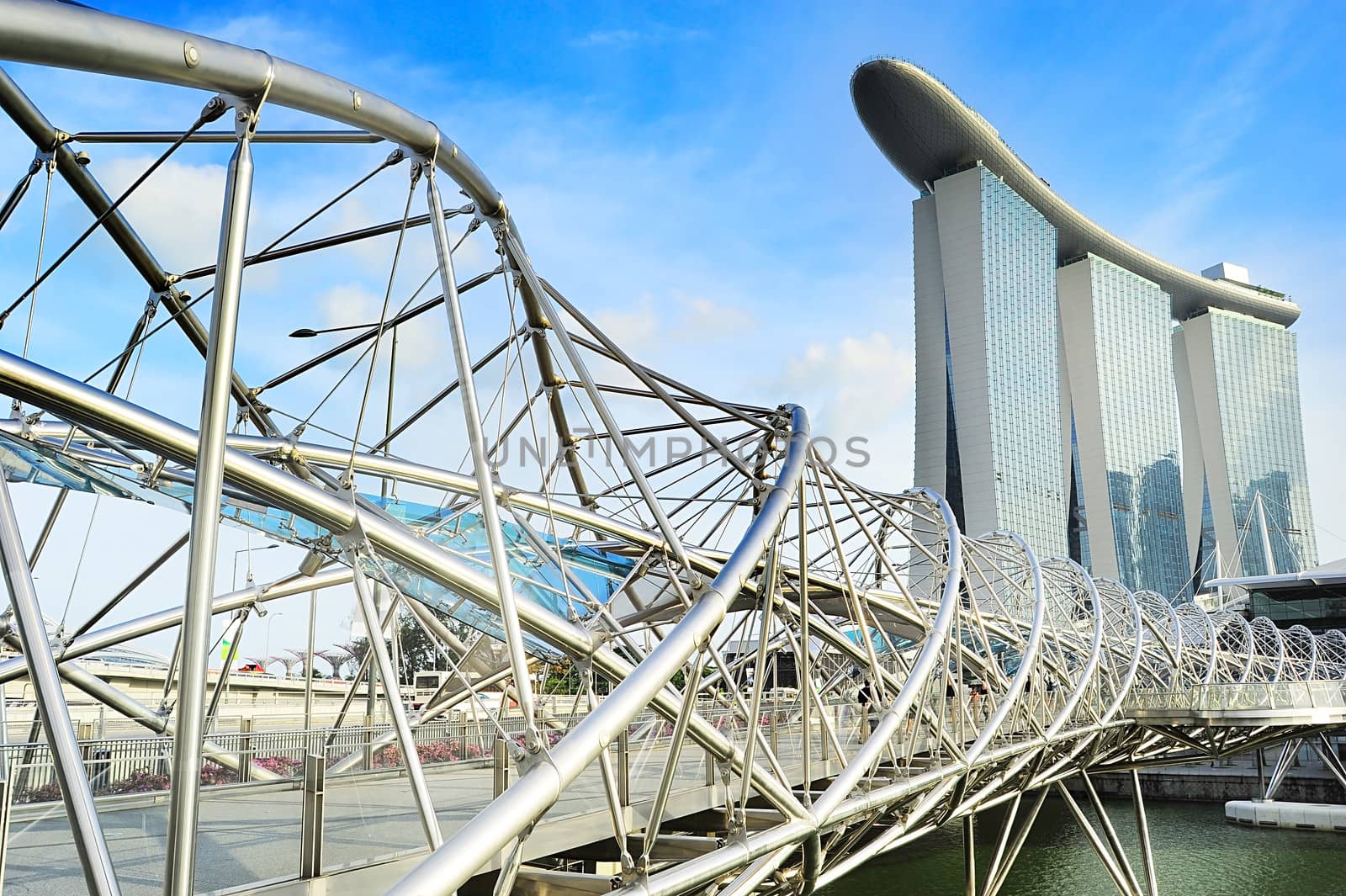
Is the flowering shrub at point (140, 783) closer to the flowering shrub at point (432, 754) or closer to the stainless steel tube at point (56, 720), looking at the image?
the flowering shrub at point (432, 754)

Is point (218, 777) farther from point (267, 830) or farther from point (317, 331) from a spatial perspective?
point (317, 331)

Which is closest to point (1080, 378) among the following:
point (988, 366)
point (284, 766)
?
point (988, 366)

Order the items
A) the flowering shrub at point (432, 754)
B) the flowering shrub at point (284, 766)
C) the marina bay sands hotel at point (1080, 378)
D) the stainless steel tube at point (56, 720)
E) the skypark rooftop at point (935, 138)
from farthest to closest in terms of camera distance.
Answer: the skypark rooftop at point (935, 138) < the marina bay sands hotel at point (1080, 378) < the flowering shrub at point (432, 754) < the flowering shrub at point (284, 766) < the stainless steel tube at point (56, 720)

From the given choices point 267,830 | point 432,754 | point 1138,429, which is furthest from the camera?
point 1138,429

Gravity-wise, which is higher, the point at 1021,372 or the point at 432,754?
the point at 1021,372

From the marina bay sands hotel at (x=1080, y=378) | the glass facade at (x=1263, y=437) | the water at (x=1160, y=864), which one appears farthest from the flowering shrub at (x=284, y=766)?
the glass facade at (x=1263, y=437)

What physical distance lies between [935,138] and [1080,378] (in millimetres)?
37629

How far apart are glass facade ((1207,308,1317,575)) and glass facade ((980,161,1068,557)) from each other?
148 feet

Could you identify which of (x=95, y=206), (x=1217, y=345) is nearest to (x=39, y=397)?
(x=95, y=206)

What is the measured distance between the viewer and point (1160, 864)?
42812 mm

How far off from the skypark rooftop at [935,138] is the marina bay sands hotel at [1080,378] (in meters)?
0.22

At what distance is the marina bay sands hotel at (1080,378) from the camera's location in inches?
4680

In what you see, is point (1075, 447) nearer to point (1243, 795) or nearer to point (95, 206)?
point (1243, 795)

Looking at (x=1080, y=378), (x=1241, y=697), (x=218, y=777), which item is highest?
(x=1080, y=378)
